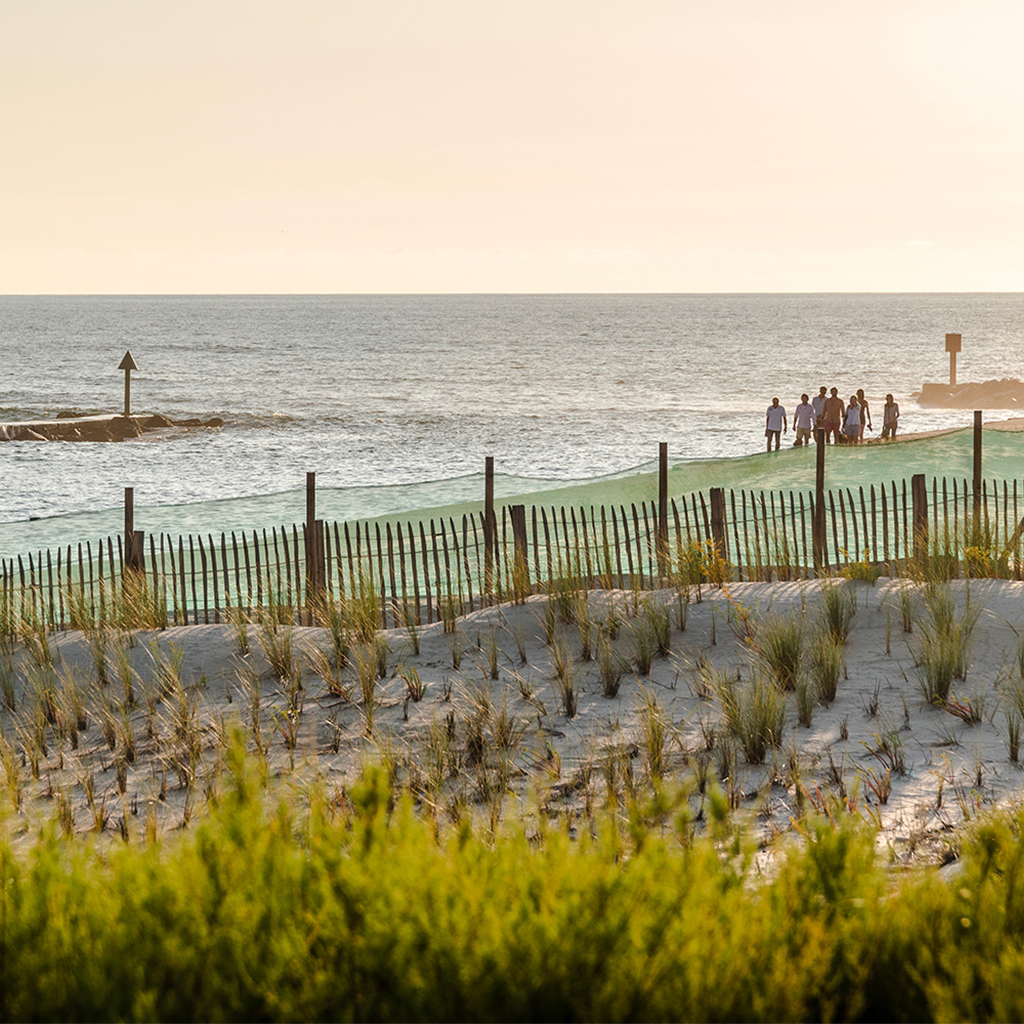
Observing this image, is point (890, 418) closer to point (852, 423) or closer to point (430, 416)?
point (852, 423)

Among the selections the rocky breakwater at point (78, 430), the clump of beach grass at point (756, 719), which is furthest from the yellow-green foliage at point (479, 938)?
the rocky breakwater at point (78, 430)

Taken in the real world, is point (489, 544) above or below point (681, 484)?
below

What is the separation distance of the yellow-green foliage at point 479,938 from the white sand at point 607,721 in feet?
4.40

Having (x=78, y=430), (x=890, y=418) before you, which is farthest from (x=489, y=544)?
(x=78, y=430)

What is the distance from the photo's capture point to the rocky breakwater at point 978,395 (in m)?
45.2

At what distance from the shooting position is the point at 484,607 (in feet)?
29.6

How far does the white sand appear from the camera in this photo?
5.15 m

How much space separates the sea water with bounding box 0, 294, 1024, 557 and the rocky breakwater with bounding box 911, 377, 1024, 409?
5.71 ft

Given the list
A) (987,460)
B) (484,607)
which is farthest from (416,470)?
(484,607)

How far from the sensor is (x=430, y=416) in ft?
166

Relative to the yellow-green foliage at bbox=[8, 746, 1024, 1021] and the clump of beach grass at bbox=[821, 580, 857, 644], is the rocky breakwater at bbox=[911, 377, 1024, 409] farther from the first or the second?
the yellow-green foliage at bbox=[8, 746, 1024, 1021]

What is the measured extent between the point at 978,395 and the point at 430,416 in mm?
24485

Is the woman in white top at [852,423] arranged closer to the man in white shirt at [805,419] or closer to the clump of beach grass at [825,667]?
the man in white shirt at [805,419]

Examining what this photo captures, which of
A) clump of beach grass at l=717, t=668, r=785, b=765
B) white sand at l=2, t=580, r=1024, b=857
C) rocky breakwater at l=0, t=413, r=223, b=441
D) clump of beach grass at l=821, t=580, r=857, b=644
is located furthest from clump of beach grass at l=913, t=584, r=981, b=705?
rocky breakwater at l=0, t=413, r=223, b=441
